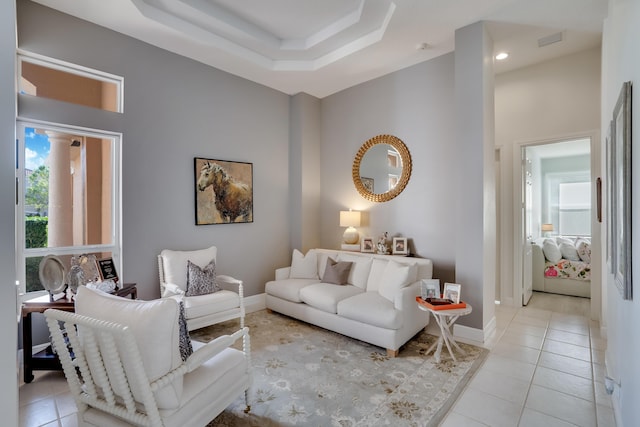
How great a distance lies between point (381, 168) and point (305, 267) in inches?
71.5

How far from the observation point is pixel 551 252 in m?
5.28

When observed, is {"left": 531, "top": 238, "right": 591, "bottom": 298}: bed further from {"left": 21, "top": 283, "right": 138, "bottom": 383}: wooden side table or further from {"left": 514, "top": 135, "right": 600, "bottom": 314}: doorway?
{"left": 21, "top": 283, "right": 138, "bottom": 383}: wooden side table

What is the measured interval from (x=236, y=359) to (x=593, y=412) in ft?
8.05

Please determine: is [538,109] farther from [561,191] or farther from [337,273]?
[561,191]

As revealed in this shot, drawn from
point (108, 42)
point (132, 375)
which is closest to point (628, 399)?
point (132, 375)

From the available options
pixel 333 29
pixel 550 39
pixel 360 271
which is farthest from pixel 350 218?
pixel 550 39

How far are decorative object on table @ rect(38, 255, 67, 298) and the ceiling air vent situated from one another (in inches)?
213

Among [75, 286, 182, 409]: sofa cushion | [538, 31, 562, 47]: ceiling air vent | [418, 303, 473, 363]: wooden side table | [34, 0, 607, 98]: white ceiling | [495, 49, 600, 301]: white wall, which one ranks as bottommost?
[418, 303, 473, 363]: wooden side table

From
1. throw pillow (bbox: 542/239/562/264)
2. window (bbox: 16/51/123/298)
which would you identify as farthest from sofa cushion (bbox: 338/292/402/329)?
throw pillow (bbox: 542/239/562/264)

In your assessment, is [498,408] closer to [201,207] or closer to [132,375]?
[132,375]

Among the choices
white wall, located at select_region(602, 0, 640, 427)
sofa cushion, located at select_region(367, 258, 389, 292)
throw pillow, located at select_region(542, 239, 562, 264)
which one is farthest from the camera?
throw pillow, located at select_region(542, 239, 562, 264)

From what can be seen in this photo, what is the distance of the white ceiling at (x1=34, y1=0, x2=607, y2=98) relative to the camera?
9.78 ft

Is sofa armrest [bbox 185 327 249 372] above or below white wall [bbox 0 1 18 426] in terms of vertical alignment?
below

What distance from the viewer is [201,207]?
4.05 meters
